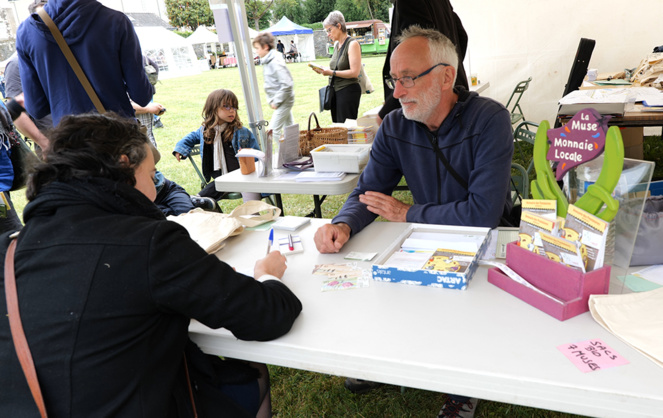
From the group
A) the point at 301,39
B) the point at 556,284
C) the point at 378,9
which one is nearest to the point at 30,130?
the point at 556,284

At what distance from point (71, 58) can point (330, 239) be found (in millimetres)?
2021

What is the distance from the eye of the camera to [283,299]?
1.16m

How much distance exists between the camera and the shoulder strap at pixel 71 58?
259cm

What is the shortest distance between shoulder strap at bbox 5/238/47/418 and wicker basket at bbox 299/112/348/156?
2.07 m

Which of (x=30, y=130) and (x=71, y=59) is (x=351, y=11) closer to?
(x=30, y=130)

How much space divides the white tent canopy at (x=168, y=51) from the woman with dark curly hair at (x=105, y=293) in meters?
18.8

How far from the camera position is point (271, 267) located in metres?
1.39

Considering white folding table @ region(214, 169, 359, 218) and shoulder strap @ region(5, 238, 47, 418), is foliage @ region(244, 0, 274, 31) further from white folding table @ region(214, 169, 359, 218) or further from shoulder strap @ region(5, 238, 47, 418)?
shoulder strap @ region(5, 238, 47, 418)

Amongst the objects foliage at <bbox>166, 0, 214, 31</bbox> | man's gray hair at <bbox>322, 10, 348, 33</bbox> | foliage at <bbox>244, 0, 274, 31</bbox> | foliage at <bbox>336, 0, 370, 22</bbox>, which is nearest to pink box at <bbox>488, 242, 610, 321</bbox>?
man's gray hair at <bbox>322, 10, 348, 33</bbox>

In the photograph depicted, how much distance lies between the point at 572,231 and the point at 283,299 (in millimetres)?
675

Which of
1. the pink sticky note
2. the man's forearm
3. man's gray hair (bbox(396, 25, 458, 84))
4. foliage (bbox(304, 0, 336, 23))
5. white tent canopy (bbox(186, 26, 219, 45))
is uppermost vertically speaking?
foliage (bbox(304, 0, 336, 23))

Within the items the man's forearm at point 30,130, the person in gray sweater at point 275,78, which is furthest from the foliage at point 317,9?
the man's forearm at point 30,130

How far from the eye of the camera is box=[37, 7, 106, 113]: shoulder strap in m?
2.59

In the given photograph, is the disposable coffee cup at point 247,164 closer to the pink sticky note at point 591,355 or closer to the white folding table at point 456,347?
the white folding table at point 456,347
